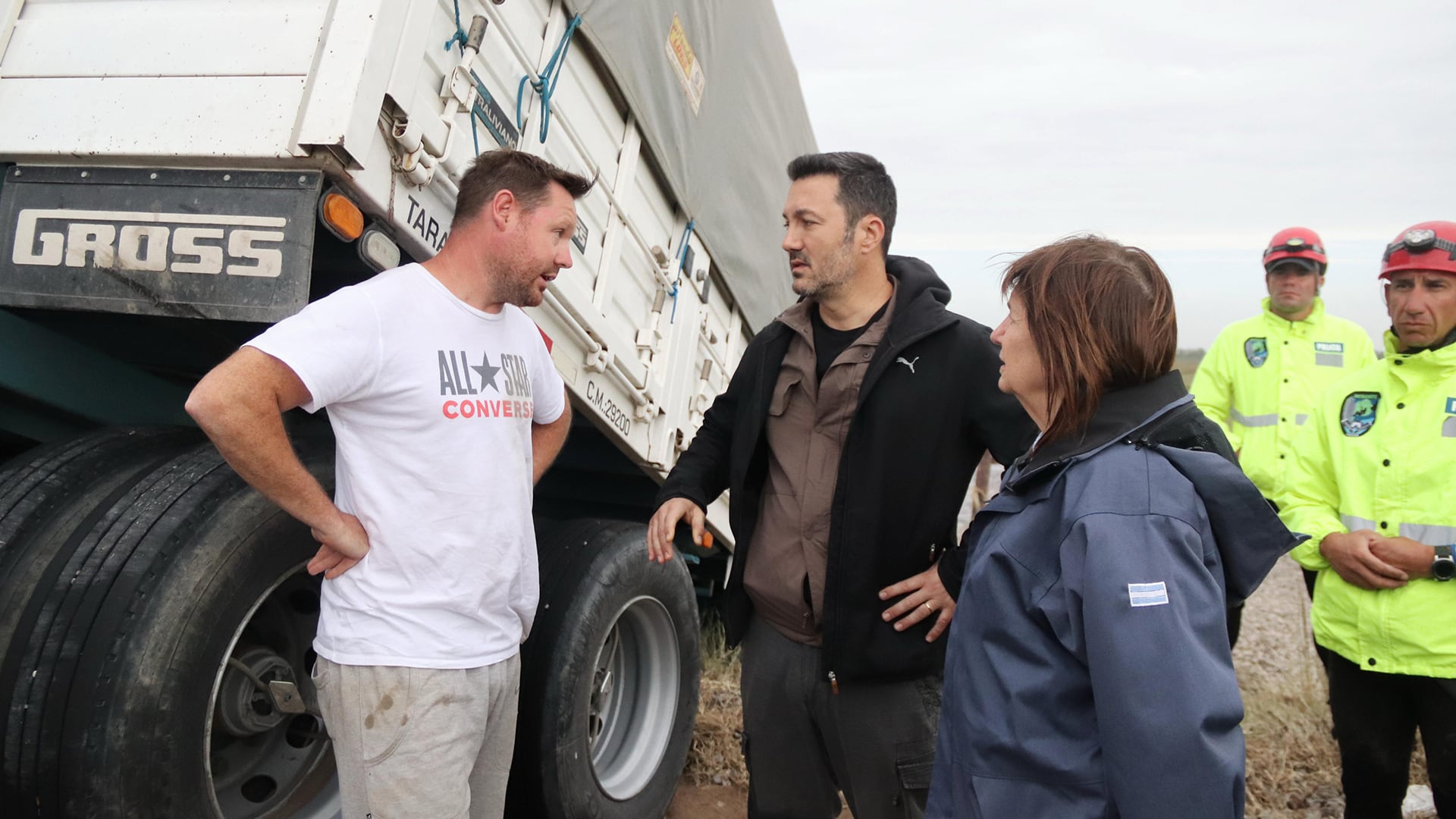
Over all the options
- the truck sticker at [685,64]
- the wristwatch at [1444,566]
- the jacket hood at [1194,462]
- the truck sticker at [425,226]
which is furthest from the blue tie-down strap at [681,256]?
the wristwatch at [1444,566]

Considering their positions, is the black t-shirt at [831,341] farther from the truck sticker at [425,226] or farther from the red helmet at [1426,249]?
the red helmet at [1426,249]

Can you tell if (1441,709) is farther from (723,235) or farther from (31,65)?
(31,65)

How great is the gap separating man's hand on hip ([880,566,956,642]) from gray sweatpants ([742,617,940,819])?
0.18 metres

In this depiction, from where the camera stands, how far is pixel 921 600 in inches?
87.4

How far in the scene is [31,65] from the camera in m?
2.27

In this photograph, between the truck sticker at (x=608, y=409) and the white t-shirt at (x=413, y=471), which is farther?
the truck sticker at (x=608, y=409)

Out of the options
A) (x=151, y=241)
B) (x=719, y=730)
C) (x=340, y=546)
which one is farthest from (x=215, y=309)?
(x=719, y=730)

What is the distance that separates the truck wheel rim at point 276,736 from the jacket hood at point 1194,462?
1.70 metres

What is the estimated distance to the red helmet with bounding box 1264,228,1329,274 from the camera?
13.9 feet

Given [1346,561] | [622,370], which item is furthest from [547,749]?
[1346,561]

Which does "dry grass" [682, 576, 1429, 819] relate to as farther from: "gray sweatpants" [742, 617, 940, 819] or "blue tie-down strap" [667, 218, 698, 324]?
"blue tie-down strap" [667, 218, 698, 324]

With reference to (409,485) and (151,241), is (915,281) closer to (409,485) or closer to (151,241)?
(409,485)

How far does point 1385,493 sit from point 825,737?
178 centimetres

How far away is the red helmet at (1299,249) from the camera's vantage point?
4.25 m
